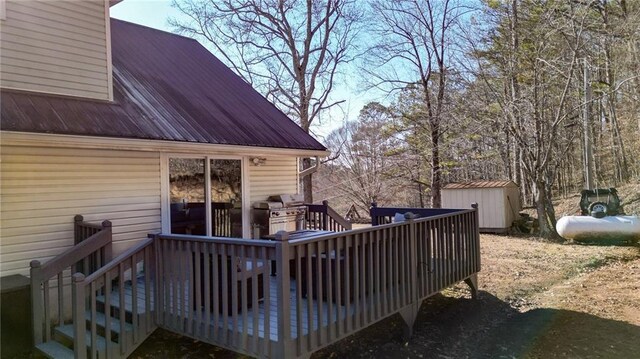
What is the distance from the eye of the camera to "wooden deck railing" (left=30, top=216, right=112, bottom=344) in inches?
164

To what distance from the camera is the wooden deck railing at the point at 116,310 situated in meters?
3.61

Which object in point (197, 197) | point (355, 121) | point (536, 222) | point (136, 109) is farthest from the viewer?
point (355, 121)

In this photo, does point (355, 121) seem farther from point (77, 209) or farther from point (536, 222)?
point (77, 209)

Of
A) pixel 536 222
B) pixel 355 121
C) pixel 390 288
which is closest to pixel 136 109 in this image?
pixel 390 288

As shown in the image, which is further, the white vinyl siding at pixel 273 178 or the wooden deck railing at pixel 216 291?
the white vinyl siding at pixel 273 178

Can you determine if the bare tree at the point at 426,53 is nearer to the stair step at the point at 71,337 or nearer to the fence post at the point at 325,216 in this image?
the fence post at the point at 325,216

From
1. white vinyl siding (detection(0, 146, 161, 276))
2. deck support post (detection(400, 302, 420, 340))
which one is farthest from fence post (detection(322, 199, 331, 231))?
deck support post (detection(400, 302, 420, 340))

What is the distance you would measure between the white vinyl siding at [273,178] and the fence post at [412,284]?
11.0ft

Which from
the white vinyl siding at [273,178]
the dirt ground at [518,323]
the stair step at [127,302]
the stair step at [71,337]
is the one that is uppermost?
the white vinyl siding at [273,178]

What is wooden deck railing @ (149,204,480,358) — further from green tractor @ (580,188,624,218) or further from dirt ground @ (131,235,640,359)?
green tractor @ (580,188,624,218)

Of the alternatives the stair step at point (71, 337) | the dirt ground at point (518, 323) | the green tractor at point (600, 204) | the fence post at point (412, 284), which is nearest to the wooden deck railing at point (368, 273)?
the fence post at point (412, 284)

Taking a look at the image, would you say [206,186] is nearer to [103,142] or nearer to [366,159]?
[103,142]

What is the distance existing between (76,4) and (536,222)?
41.1 feet

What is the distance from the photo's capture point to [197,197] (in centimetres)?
644
